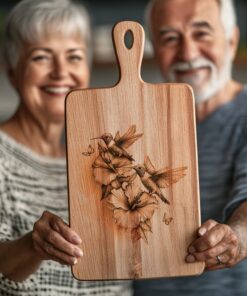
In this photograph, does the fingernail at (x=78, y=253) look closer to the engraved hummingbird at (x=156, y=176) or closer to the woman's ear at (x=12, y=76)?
the engraved hummingbird at (x=156, y=176)

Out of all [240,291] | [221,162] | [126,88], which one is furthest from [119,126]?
[240,291]

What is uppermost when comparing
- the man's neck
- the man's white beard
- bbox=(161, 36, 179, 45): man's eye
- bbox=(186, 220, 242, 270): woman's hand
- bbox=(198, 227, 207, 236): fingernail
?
bbox=(161, 36, 179, 45): man's eye

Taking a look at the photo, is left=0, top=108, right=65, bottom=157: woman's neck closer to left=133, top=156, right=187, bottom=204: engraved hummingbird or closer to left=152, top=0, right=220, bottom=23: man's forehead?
left=152, top=0, right=220, bottom=23: man's forehead

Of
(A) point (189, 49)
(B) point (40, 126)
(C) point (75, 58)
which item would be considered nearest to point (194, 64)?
(A) point (189, 49)

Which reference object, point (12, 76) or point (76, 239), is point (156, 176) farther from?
point (12, 76)

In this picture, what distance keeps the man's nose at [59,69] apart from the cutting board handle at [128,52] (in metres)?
0.34

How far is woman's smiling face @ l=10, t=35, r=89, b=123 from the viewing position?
1.34m

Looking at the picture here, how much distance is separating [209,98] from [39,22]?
373 millimetres

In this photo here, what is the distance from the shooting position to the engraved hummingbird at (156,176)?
100cm

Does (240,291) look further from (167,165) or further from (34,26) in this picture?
(34,26)

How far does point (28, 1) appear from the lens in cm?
136

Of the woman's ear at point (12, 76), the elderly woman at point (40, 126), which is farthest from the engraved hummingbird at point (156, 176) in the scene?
the woman's ear at point (12, 76)

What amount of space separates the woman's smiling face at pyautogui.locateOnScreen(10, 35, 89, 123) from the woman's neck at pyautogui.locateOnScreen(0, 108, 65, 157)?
3 cm

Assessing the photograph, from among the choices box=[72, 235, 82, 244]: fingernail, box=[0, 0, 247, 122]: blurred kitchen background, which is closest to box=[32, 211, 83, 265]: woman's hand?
box=[72, 235, 82, 244]: fingernail
